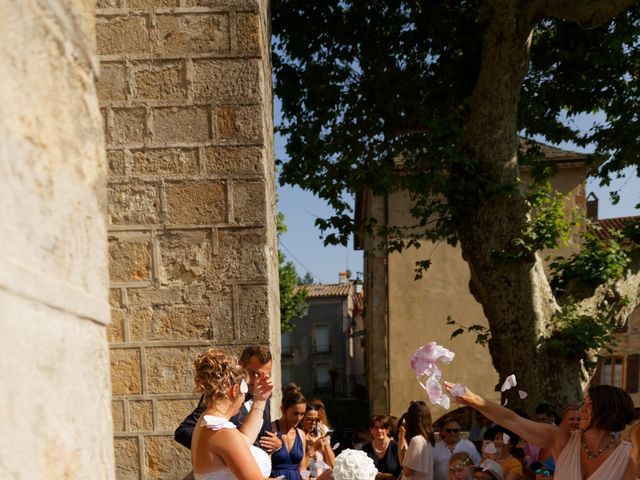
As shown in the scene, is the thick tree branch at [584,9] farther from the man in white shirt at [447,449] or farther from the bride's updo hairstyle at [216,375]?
the bride's updo hairstyle at [216,375]

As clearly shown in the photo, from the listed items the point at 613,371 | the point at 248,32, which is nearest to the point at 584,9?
the point at 248,32

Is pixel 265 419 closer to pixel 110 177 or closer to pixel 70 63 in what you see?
pixel 110 177

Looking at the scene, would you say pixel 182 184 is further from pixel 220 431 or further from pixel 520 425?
pixel 520 425

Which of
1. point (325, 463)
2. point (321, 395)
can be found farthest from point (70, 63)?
point (321, 395)

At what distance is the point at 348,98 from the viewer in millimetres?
8664

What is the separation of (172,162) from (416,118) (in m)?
5.22

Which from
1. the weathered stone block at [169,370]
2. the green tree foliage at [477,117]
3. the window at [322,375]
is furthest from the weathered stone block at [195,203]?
the window at [322,375]

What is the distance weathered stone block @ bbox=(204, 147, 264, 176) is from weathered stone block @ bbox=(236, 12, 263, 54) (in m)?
0.63

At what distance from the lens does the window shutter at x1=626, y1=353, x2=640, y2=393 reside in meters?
18.9

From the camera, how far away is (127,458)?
12.9 ft

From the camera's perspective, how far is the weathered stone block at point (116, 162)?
13.1ft

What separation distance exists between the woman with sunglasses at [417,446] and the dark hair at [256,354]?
193 centimetres

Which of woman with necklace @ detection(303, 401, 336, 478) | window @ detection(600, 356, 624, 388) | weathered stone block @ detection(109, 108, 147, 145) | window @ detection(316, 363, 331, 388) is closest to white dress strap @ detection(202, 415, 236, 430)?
woman with necklace @ detection(303, 401, 336, 478)

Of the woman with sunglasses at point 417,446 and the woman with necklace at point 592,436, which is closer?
the woman with necklace at point 592,436
